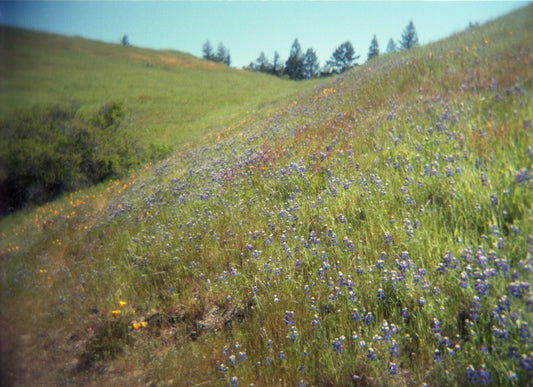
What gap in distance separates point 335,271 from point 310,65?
252 feet

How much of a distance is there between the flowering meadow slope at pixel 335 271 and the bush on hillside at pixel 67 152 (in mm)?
7520

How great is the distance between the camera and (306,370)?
195cm

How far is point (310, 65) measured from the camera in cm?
7094

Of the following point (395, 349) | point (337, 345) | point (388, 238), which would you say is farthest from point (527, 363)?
Result: point (388, 238)

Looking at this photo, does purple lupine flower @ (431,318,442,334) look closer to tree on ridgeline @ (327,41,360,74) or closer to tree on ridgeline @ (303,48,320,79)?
tree on ridgeline @ (327,41,360,74)

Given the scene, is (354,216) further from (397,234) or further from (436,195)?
(436,195)

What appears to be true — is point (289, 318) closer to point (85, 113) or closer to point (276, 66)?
point (85, 113)

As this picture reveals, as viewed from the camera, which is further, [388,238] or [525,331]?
[388,238]

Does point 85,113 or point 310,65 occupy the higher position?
point 310,65

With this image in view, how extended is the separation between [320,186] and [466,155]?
1.76 m

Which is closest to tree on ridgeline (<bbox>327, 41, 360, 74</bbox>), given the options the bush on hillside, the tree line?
the tree line

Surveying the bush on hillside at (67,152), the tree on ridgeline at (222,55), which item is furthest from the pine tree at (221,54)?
the bush on hillside at (67,152)

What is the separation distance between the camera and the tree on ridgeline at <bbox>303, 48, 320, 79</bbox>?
68.5 metres

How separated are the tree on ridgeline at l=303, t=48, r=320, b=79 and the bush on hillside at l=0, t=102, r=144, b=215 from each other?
6298 cm
